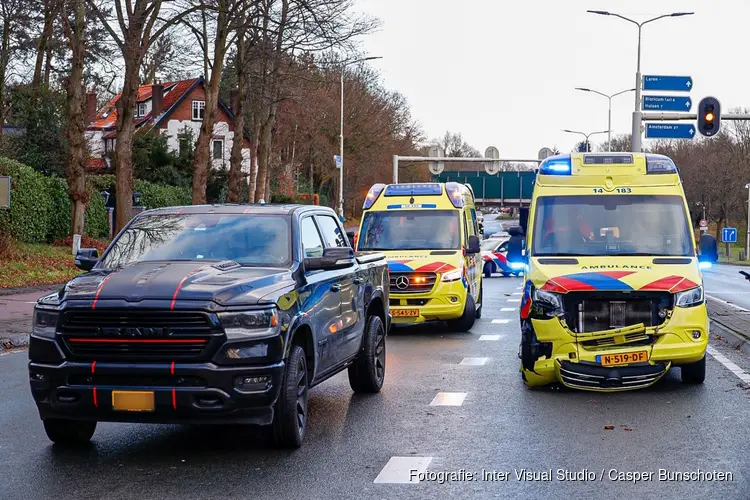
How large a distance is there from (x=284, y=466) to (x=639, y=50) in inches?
1233

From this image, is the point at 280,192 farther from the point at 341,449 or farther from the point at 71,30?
the point at 341,449

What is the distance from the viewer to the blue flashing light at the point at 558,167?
39.1ft

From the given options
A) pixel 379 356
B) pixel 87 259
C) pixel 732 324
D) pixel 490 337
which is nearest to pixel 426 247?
pixel 490 337

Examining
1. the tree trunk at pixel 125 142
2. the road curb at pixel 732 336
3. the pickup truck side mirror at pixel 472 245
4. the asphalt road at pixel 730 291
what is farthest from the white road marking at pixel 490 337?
the tree trunk at pixel 125 142

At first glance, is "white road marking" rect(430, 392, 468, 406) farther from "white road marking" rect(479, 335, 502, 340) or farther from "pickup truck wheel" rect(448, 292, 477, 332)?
"pickup truck wheel" rect(448, 292, 477, 332)

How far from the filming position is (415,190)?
58.3ft

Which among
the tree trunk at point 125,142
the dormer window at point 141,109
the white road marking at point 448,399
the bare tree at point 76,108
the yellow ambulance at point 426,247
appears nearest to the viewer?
the white road marking at point 448,399

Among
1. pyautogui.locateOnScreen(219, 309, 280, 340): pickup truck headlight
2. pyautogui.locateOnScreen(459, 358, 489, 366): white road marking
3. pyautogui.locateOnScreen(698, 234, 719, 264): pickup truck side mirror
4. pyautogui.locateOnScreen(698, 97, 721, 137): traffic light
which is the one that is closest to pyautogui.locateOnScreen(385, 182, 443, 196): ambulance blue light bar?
pyautogui.locateOnScreen(459, 358, 489, 366): white road marking

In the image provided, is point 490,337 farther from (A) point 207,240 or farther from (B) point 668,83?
(B) point 668,83

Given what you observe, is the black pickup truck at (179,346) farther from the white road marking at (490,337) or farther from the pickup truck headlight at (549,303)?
the white road marking at (490,337)

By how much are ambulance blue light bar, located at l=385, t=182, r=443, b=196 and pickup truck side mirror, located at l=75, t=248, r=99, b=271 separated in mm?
9367

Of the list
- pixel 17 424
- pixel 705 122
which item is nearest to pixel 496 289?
pixel 705 122

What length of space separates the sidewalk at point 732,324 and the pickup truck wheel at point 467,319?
12.3ft

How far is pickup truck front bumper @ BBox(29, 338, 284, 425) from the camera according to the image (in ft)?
22.8
